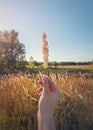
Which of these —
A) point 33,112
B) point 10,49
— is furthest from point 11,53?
point 33,112

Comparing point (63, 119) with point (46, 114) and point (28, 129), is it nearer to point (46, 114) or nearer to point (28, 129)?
point (28, 129)

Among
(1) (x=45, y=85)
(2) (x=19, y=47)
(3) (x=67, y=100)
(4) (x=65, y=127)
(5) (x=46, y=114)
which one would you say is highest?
(2) (x=19, y=47)

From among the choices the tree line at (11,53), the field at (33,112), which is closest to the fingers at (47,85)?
the field at (33,112)

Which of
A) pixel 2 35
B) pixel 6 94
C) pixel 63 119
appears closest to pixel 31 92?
pixel 6 94

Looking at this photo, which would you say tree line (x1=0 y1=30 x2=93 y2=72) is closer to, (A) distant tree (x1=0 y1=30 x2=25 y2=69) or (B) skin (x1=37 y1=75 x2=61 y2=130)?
(A) distant tree (x1=0 y1=30 x2=25 y2=69)

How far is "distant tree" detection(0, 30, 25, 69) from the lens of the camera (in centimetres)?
1791

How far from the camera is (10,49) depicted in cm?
1927

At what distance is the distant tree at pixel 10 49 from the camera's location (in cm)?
1791

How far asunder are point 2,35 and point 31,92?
16425mm

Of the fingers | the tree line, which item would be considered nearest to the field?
the fingers

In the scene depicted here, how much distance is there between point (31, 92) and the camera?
3.60 meters

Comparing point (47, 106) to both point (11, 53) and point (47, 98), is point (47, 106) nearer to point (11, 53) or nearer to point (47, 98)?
point (47, 98)

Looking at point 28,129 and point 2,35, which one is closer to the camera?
point 28,129

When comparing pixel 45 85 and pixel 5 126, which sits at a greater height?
pixel 45 85
